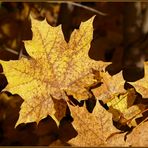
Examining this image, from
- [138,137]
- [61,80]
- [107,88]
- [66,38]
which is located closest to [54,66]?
[61,80]

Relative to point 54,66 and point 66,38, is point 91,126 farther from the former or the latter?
point 66,38

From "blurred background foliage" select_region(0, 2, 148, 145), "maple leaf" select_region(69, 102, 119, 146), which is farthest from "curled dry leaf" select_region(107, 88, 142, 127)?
"blurred background foliage" select_region(0, 2, 148, 145)

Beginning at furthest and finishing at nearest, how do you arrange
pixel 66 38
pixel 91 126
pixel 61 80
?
pixel 66 38 → pixel 61 80 → pixel 91 126

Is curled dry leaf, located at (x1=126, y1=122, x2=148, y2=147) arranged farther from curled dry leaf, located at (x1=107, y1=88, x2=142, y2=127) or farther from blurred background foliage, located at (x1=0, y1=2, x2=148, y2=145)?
blurred background foliage, located at (x1=0, y1=2, x2=148, y2=145)

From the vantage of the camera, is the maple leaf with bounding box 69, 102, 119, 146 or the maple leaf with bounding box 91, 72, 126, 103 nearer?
the maple leaf with bounding box 69, 102, 119, 146

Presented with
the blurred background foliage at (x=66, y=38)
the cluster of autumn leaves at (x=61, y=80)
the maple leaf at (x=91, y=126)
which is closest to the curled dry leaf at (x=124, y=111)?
the cluster of autumn leaves at (x=61, y=80)

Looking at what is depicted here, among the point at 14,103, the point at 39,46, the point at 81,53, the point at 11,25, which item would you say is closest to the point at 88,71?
the point at 81,53
